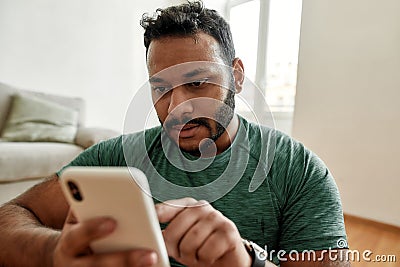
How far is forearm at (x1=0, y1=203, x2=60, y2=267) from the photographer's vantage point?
1.32 feet

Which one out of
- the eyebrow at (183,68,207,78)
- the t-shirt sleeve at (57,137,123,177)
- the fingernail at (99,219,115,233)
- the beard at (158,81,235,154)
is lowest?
the t-shirt sleeve at (57,137,123,177)

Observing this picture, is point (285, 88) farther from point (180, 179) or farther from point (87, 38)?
point (180, 179)

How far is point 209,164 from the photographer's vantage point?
65 cm

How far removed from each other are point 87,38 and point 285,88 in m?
1.96

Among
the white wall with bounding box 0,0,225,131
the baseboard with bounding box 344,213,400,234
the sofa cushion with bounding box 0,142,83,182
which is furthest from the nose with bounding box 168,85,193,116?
the white wall with bounding box 0,0,225,131

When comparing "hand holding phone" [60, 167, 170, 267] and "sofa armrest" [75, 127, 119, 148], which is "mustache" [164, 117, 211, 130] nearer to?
"hand holding phone" [60, 167, 170, 267]

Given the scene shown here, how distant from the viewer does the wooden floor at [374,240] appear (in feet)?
4.56

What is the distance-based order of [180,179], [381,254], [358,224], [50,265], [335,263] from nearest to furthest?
[50,265] → [335,263] → [180,179] → [381,254] → [358,224]

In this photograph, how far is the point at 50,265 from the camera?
0.36 m

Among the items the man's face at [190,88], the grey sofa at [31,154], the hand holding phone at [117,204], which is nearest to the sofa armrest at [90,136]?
the grey sofa at [31,154]

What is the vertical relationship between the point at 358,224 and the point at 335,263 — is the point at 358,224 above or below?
below

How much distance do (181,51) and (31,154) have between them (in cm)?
132

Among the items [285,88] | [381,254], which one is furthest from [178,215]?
[285,88]

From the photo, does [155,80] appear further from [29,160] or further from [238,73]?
[29,160]
